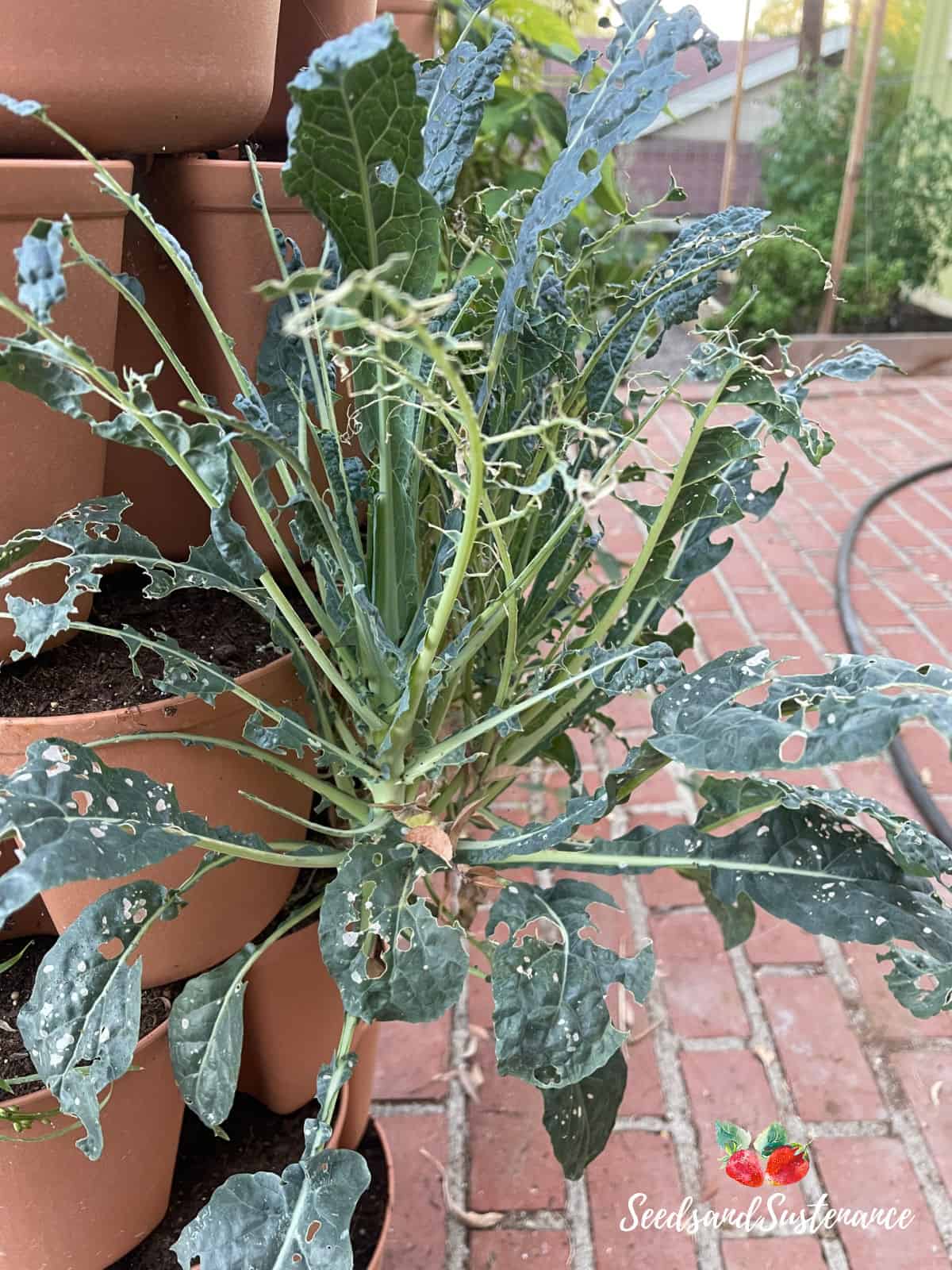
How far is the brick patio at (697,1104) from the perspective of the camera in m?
0.98

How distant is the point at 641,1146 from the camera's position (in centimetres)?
107

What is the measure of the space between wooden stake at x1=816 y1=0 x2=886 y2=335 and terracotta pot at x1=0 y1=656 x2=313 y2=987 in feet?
11.0

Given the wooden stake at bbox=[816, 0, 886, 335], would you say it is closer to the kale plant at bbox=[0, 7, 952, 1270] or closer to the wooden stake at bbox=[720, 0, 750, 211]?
the wooden stake at bbox=[720, 0, 750, 211]

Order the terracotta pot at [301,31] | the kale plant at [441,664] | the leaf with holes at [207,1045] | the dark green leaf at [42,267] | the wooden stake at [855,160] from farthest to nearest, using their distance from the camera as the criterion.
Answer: the wooden stake at [855,160], the terracotta pot at [301,31], the leaf with holes at [207,1045], the kale plant at [441,664], the dark green leaf at [42,267]

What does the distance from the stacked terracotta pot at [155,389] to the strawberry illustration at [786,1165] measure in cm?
43

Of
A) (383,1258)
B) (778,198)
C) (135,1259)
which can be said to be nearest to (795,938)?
(383,1258)

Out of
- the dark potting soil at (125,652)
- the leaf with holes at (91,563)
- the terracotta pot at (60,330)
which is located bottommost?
the dark potting soil at (125,652)

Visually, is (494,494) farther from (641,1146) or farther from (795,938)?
(795,938)

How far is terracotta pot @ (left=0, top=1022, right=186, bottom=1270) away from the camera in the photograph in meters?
0.67

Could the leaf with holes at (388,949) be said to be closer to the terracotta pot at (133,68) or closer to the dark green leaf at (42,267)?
the dark green leaf at (42,267)

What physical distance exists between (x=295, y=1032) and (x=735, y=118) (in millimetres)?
4040

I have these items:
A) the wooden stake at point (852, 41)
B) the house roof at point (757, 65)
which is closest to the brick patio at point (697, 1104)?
the house roof at point (757, 65)

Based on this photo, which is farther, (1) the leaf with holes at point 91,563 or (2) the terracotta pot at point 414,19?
(2) the terracotta pot at point 414,19

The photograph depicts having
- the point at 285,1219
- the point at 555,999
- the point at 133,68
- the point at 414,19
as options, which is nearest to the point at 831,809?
the point at 555,999
